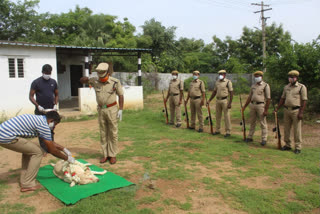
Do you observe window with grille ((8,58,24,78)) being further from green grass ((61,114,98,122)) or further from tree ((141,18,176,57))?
Result: tree ((141,18,176,57))

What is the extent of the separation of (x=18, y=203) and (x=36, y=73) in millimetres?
8647

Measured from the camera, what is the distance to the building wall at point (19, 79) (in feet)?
35.6

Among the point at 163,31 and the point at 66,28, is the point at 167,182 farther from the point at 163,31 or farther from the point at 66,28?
the point at 66,28

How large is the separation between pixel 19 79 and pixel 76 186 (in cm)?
818

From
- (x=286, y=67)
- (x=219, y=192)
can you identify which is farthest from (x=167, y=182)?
(x=286, y=67)

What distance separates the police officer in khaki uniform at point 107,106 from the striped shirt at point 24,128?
162cm

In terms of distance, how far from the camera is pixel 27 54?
11461 mm

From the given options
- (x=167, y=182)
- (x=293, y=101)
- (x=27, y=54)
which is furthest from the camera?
(x=27, y=54)

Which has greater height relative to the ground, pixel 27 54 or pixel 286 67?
pixel 27 54

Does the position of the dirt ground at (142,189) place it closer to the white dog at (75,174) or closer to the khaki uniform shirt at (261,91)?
the white dog at (75,174)

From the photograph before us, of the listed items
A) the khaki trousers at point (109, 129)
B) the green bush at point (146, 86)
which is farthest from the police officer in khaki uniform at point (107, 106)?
the green bush at point (146, 86)

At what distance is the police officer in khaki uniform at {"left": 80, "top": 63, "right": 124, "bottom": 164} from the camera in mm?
5844

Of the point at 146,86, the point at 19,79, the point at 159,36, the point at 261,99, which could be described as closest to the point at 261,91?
the point at 261,99

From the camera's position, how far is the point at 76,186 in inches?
185
